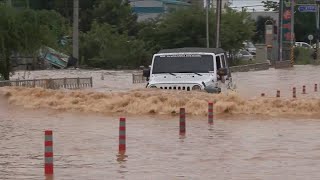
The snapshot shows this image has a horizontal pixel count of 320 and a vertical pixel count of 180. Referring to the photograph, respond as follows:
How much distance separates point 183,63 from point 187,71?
1.34 feet

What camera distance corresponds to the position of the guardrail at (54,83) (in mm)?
33281

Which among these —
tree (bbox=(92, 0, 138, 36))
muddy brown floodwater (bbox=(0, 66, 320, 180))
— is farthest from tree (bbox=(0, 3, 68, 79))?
tree (bbox=(92, 0, 138, 36))

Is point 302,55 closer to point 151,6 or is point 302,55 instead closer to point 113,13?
point 113,13

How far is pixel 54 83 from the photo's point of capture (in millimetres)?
35219

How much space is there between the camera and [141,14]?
98.2 m

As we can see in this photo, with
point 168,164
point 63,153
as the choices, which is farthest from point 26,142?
point 168,164

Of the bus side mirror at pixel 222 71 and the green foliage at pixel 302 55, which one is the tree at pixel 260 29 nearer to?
the green foliage at pixel 302 55

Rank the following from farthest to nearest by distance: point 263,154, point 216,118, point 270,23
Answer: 1. point 270,23
2. point 216,118
3. point 263,154

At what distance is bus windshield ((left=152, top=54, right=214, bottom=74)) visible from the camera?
24.2m

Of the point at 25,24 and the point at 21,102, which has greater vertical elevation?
the point at 25,24

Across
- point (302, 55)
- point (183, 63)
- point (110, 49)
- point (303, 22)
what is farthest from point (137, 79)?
point (303, 22)

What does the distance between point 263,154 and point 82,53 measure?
46517 millimetres

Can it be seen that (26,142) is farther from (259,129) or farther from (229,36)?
(229,36)

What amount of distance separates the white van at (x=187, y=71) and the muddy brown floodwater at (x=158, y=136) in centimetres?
37
